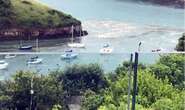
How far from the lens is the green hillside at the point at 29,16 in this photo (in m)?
9.30

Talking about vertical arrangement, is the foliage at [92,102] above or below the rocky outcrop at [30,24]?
below

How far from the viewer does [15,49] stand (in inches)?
339

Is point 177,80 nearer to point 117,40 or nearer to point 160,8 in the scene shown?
point 117,40

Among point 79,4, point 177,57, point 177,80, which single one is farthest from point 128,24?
point 177,80

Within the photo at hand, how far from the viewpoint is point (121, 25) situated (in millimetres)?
9945

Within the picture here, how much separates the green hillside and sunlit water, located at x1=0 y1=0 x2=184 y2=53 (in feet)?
1.32

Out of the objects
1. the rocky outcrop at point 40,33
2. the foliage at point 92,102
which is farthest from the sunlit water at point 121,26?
the foliage at point 92,102

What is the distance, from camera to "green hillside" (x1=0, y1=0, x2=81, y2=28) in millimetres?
9305

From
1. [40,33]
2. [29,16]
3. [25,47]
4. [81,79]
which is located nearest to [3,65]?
[81,79]

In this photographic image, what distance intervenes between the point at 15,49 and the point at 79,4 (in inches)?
123

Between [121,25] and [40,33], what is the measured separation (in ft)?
4.67

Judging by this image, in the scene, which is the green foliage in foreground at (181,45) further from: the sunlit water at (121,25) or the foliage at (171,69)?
the foliage at (171,69)

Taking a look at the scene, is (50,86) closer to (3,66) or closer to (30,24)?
(3,66)

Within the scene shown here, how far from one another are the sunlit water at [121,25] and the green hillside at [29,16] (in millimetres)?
403
